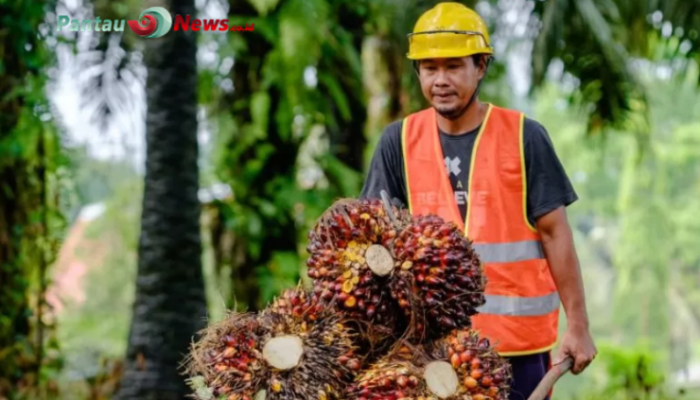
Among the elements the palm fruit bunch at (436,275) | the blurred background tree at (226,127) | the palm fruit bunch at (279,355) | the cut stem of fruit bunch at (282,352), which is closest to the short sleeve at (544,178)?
the palm fruit bunch at (436,275)

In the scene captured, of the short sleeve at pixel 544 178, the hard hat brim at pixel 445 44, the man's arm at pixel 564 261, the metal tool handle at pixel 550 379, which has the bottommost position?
the metal tool handle at pixel 550 379

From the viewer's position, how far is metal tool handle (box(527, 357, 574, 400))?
2.43 meters

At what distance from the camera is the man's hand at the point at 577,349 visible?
2834 mm

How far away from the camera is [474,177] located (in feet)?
9.84

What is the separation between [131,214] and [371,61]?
261 cm

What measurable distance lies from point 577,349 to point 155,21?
10.7 ft

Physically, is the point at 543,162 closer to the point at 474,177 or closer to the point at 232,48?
the point at 474,177

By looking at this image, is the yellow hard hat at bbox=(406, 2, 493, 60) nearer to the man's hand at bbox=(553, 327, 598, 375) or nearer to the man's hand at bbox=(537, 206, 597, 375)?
the man's hand at bbox=(537, 206, 597, 375)

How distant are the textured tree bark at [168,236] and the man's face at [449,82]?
238 cm

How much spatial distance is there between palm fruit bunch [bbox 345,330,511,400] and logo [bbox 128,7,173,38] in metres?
3.38

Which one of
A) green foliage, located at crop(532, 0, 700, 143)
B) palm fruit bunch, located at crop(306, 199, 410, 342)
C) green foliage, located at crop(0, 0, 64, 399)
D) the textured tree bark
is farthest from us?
green foliage, located at crop(532, 0, 700, 143)

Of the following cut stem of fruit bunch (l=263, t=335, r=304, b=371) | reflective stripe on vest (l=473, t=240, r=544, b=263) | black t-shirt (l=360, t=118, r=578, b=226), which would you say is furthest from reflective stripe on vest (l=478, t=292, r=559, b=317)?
cut stem of fruit bunch (l=263, t=335, r=304, b=371)

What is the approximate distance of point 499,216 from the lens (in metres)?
2.98

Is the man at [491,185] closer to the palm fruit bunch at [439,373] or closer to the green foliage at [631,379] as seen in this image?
the palm fruit bunch at [439,373]
